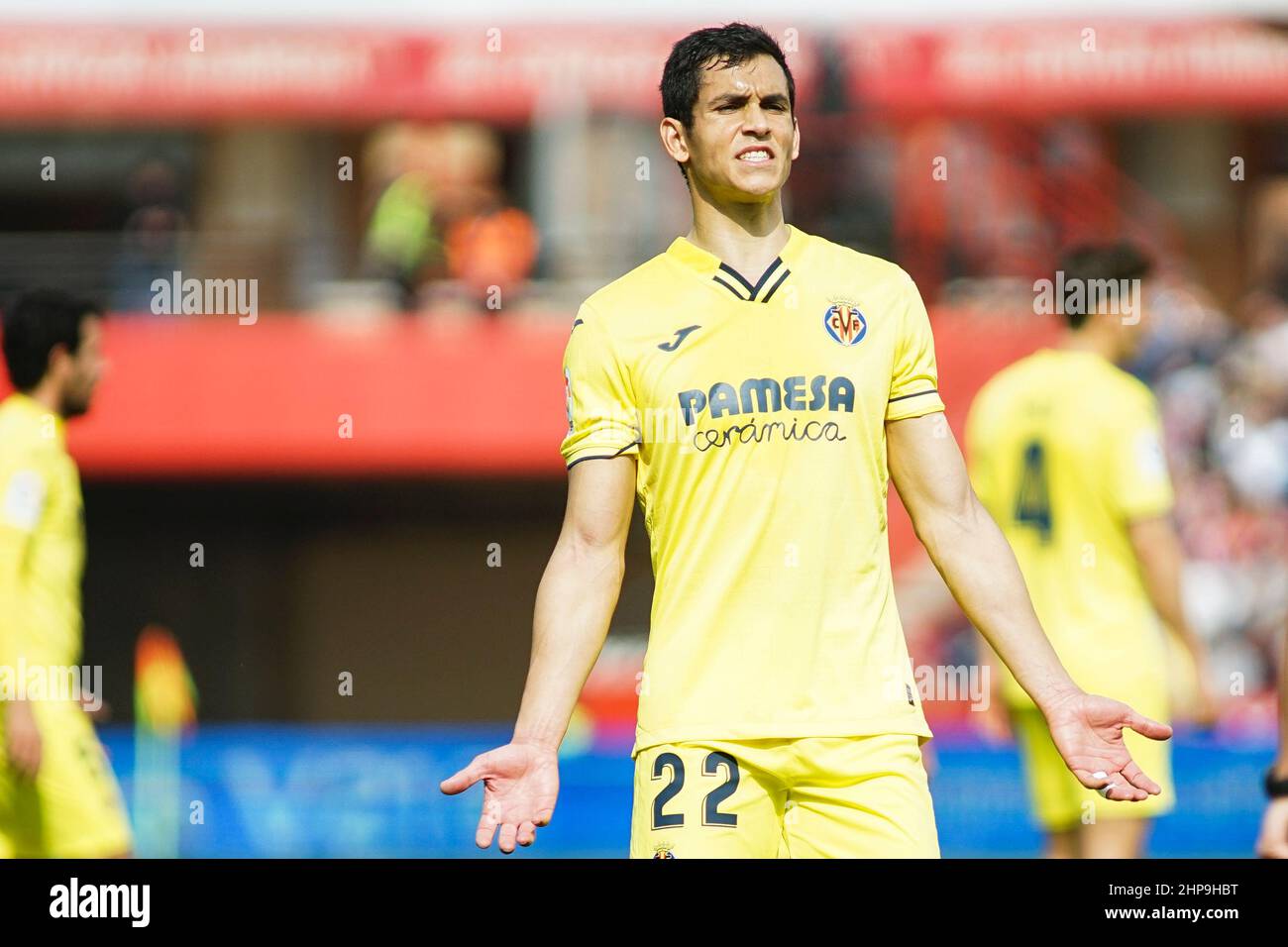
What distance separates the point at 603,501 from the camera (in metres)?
3.96

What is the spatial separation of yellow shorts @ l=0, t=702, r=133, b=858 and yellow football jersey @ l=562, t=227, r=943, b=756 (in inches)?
90.8

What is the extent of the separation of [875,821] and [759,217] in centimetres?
125

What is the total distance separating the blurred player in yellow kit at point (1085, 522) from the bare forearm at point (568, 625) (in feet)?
8.94

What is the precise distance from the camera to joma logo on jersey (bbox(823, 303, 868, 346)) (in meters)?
3.94

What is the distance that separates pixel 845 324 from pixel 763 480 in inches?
14.5

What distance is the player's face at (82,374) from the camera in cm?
604

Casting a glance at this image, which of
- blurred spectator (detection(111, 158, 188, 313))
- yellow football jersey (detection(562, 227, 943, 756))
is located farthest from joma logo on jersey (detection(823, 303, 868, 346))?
blurred spectator (detection(111, 158, 188, 313))

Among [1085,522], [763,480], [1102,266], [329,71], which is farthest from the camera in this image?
[329,71]

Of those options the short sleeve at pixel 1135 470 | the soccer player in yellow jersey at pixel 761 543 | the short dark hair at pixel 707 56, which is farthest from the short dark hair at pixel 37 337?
the short sleeve at pixel 1135 470

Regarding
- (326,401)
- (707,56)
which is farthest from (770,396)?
(326,401)

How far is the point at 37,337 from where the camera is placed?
602 cm

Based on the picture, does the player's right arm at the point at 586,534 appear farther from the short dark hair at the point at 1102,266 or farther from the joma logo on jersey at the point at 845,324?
the short dark hair at the point at 1102,266

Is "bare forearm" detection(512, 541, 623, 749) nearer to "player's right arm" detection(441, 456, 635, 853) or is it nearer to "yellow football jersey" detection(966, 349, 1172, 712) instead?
"player's right arm" detection(441, 456, 635, 853)

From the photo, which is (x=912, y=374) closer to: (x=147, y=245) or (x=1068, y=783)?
(x=1068, y=783)
